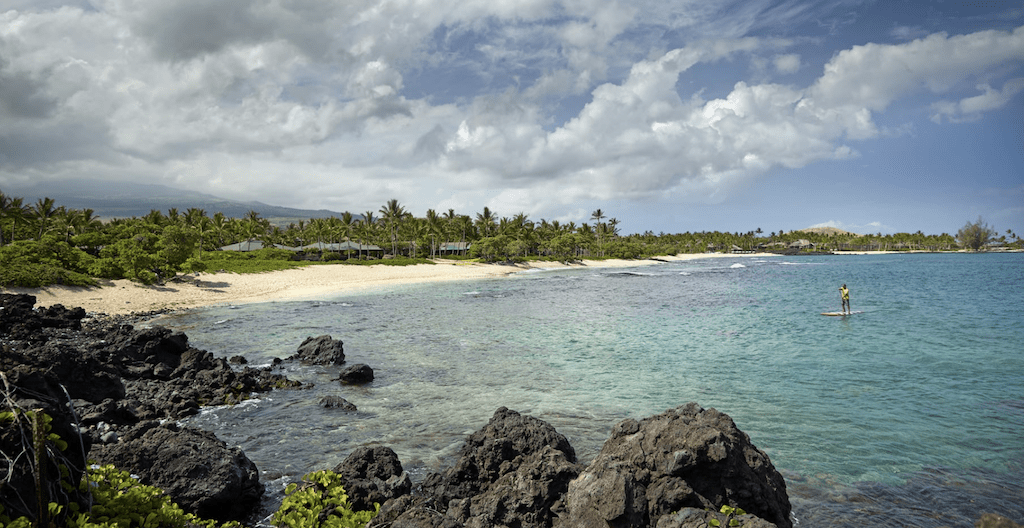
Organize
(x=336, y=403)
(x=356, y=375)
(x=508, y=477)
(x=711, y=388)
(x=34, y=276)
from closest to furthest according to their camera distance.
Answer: (x=508, y=477), (x=336, y=403), (x=711, y=388), (x=356, y=375), (x=34, y=276)

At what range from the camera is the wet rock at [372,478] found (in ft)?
26.5

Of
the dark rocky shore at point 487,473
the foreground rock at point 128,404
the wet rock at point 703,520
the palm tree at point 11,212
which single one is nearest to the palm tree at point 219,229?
the palm tree at point 11,212

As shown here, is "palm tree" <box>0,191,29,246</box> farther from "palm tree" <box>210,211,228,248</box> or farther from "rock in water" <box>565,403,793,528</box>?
"rock in water" <box>565,403,793,528</box>

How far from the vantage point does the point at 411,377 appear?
1866 cm

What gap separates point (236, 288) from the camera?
5144 centimetres

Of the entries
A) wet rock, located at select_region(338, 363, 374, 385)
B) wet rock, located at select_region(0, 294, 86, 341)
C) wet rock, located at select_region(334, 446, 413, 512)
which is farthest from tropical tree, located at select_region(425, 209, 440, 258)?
wet rock, located at select_region(334, 446, 413, 512)

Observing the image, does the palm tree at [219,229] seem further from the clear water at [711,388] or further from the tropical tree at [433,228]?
the clear water at [711,388]

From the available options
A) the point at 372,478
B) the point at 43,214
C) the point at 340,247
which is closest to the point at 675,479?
the point at 372,478

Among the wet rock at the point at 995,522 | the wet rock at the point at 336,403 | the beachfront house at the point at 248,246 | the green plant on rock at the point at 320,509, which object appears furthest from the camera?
the beachfront house at the point at 248,246

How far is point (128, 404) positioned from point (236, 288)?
43.1 m

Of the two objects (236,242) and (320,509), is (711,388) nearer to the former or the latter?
(320,509)

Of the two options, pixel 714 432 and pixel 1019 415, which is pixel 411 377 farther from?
pixel 1019 415

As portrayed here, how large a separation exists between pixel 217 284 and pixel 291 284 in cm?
845

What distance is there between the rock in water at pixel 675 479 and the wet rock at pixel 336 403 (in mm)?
9370
